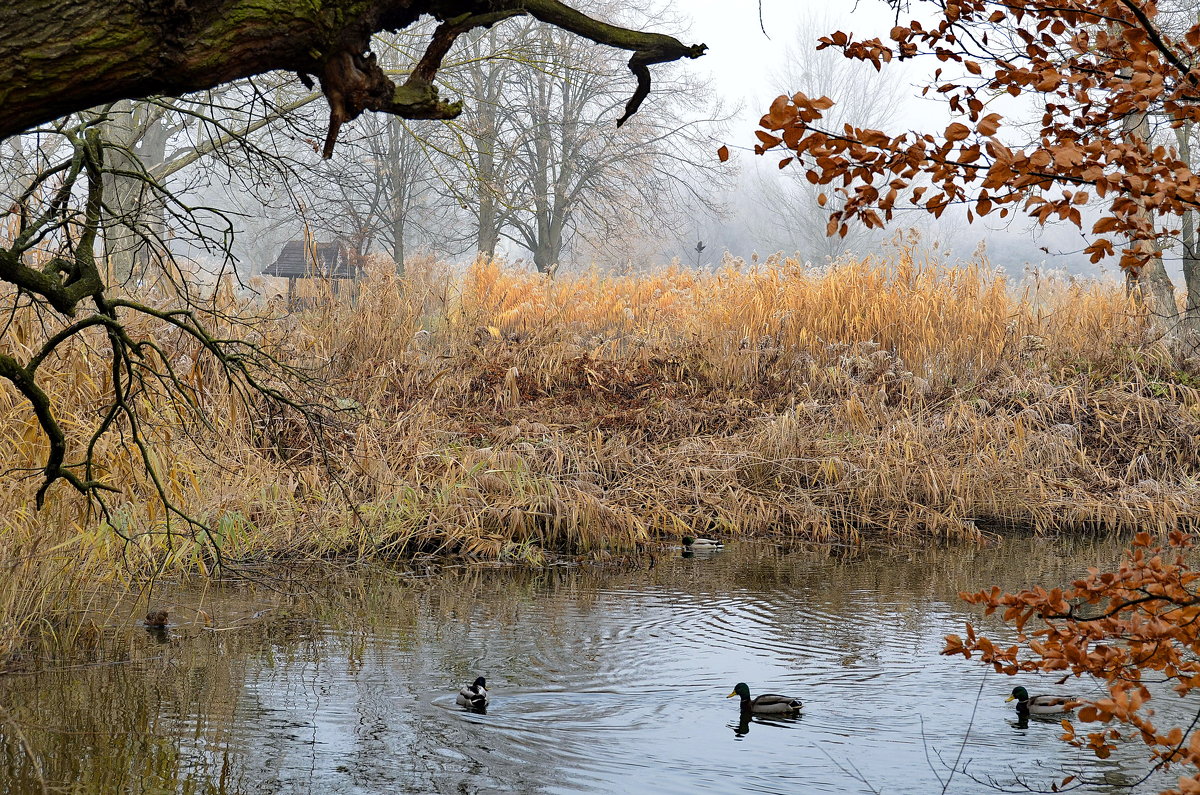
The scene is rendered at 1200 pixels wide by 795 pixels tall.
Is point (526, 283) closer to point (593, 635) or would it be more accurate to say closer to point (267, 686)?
point (593, 635)

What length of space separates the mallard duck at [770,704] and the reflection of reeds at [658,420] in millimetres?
2778

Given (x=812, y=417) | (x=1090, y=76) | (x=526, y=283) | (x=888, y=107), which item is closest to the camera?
(x=1090, y=76)

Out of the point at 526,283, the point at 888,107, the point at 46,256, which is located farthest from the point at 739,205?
the point at 46,256

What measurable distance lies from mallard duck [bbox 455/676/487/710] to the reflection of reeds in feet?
6.02

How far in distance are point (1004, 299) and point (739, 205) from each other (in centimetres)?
5369

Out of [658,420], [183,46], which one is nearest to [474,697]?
[183,46]

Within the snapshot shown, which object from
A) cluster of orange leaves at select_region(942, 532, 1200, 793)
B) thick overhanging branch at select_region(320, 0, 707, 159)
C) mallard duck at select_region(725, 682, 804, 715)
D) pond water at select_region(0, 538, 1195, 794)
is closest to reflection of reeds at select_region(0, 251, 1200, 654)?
pond water at select_region(0, 538, 1195, 794)

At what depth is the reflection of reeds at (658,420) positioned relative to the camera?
7422mm

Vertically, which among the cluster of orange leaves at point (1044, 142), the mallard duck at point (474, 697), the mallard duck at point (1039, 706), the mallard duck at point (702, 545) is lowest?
the mallard duck at point (474, 697)

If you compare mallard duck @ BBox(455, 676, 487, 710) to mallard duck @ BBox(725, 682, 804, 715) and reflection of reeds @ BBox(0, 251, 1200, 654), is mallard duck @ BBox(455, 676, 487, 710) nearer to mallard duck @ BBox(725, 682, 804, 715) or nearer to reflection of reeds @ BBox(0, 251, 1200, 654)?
mallard duck @ BBox(725, 682, 804, 715)

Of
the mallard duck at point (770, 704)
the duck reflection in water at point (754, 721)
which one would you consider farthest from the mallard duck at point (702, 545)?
the duck reflection in water at point (754, 721)

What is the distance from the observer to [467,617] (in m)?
6.57

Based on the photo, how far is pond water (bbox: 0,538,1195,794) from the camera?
160 inches

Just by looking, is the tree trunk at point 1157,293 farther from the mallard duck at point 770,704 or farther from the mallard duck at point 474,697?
the mallard duck at point 474,697
